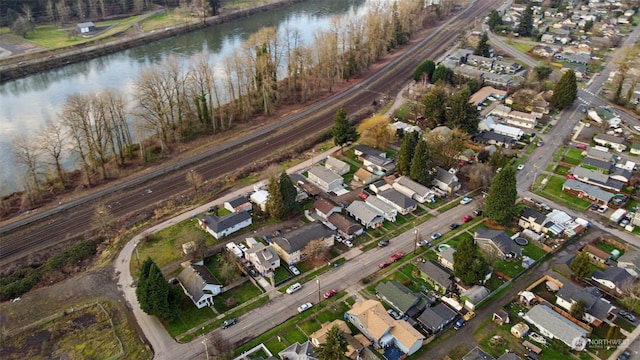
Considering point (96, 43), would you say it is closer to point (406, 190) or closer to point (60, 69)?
point (60, 69)

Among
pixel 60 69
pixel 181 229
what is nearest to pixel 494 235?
pixel 181 229

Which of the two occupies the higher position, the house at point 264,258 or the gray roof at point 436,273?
the house at point 264,258

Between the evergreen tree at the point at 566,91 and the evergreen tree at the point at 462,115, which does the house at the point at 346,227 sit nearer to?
the evergreen tree at the point at 462,115

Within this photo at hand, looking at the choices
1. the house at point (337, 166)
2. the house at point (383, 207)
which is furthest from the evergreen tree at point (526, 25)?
the house at point (383, 207)

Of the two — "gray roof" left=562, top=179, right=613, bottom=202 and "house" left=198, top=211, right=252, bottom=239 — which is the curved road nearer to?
"house" left=198, top=211, right=252, bottom=239

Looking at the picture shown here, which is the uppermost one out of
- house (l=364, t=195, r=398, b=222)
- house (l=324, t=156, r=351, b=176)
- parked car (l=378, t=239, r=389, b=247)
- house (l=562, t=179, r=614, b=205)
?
house (l=324, t=156, r=351, b=176)

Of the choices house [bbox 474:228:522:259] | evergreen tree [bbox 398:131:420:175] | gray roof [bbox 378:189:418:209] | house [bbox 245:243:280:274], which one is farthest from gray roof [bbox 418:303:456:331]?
evergreen tree [bbox 398:131:420:175]
